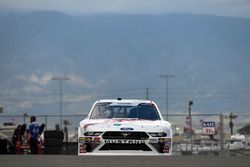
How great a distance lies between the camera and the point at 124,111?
719 inches

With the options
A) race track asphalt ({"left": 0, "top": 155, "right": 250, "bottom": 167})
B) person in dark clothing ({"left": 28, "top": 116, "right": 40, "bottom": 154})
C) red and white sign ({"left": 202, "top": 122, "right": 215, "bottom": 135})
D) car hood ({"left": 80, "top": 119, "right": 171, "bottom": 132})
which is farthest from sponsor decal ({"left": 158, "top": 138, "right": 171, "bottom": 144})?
red and white sign ({"left": 202, "top": 122, "right": 215, "bottom": 135})

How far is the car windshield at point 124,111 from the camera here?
1808 centimetres

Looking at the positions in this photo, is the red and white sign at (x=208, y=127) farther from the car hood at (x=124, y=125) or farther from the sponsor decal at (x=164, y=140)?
the sponsor decal at (x=164, y=140)

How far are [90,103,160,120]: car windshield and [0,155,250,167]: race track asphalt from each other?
9.46 ft

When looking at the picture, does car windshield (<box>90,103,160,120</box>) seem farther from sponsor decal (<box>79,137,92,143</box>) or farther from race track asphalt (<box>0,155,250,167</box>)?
race track asphalt (<box>0,155,250,167</box>)

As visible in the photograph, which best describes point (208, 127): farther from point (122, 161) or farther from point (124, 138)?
point (122, 161)

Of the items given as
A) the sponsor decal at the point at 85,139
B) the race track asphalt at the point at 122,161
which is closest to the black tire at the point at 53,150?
the sponsor decal at the point at 85,139

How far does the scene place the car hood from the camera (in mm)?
16750

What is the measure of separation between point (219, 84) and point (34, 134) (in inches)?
6631

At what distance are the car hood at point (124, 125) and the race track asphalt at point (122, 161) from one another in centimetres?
154

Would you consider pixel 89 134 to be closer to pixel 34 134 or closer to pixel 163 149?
pixel 163 149

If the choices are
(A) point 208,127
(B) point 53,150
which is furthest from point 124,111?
(A) point 208,127

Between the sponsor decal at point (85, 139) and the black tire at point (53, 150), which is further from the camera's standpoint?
the black tire at point (53, 150)

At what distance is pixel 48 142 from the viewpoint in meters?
27.3
